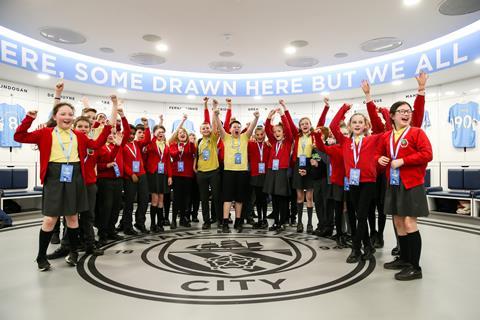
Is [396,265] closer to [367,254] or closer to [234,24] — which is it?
[367,254]

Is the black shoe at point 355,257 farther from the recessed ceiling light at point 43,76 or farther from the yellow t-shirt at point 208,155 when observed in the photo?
the recessed ceiling light at point 43,76

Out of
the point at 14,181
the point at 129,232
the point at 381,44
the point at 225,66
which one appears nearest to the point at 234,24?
the point at 225,66

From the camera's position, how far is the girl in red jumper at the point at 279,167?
502 centimetres

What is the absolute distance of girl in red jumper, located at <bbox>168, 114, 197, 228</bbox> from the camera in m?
5.36

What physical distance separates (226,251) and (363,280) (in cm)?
158

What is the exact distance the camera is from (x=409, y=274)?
293 centimetres

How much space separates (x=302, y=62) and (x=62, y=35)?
18.0ft

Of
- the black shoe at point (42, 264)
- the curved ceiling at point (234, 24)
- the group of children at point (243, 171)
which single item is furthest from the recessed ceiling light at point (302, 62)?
the black shoe at point (42, 264)

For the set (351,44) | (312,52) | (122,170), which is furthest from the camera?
(312,52)

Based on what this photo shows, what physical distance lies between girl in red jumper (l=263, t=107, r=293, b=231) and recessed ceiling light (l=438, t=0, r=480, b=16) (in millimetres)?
3300

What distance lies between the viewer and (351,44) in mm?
7355

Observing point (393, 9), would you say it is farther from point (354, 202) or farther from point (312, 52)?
point (354, 202)

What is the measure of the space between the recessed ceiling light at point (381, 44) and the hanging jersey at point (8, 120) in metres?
8.69

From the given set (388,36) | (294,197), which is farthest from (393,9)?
(294,197)
